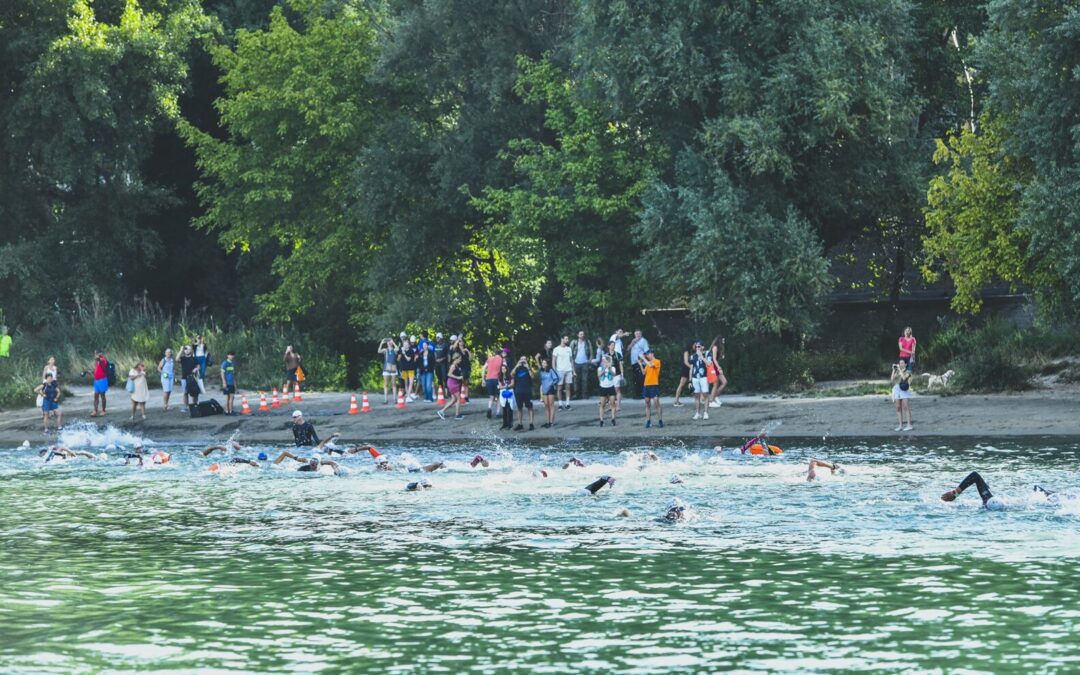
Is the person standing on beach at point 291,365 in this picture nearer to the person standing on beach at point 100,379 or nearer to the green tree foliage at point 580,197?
the person standing on beach at point 100,379

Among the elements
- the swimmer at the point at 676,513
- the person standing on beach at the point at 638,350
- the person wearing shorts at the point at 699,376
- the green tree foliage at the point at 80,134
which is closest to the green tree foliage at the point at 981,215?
the person wearing shorts at the point at 699,376

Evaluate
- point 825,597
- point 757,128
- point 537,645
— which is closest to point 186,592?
point 537,645

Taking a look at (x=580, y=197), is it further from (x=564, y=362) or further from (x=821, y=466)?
(x=821, y=466)

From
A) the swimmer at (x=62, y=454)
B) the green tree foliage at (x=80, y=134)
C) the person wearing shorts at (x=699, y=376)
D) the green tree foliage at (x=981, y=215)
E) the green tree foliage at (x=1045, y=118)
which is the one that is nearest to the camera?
the green tree foliage at (x=1045, y=118)

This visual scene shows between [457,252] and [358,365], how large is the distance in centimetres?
599

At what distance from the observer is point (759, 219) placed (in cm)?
3944

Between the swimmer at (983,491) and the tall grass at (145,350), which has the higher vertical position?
the tall grass at (145,350)

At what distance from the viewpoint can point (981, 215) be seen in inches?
1487

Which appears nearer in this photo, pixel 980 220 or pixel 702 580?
pixel 702 580

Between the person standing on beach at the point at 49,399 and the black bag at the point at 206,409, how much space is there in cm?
340

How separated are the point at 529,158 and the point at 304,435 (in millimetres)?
12689

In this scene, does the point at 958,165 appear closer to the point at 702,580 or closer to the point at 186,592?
the point at 702,580

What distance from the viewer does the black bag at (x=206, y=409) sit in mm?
42781

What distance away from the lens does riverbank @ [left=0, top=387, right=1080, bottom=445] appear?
1342 inches
